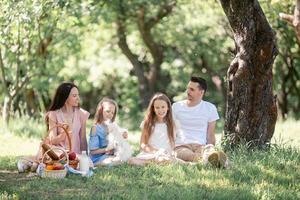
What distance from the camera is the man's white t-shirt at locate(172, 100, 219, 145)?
8727 millimetres

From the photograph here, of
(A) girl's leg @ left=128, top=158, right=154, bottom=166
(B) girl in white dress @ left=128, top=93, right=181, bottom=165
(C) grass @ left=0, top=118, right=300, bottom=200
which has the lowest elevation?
(C) grass @ left=0, top=118, right=300, bottom=200

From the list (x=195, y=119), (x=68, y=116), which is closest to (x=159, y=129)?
(x=195, y=119)

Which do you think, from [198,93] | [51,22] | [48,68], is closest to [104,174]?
[198,93]

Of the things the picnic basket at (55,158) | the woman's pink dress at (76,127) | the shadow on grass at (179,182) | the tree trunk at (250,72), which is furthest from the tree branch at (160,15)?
the picnic basket at (55,158)

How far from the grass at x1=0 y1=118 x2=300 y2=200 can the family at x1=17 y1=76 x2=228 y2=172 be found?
47 cm

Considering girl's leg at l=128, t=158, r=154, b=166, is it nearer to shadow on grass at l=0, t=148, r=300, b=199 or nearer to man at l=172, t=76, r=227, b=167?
shadow on grass at l=0, t=148, r=300, b=199

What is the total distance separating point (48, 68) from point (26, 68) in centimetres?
229

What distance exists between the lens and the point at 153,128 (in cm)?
854

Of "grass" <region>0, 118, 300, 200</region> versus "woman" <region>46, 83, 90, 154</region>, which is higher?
"woman" <region>46, 83, 90, 154</region>

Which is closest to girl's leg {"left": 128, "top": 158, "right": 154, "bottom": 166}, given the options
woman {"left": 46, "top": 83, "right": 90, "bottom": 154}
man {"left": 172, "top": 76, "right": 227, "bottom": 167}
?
man {"left": 172, "top": 76, "right": 227, "bottom": 167}

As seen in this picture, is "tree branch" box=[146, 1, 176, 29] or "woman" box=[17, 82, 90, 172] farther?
"tree branch" box=[146, 1, 176, 29]

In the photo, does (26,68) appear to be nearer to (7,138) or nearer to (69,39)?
(69,39)

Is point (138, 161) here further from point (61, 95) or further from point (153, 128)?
point (61, 95)

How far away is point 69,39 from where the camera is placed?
661 inches
